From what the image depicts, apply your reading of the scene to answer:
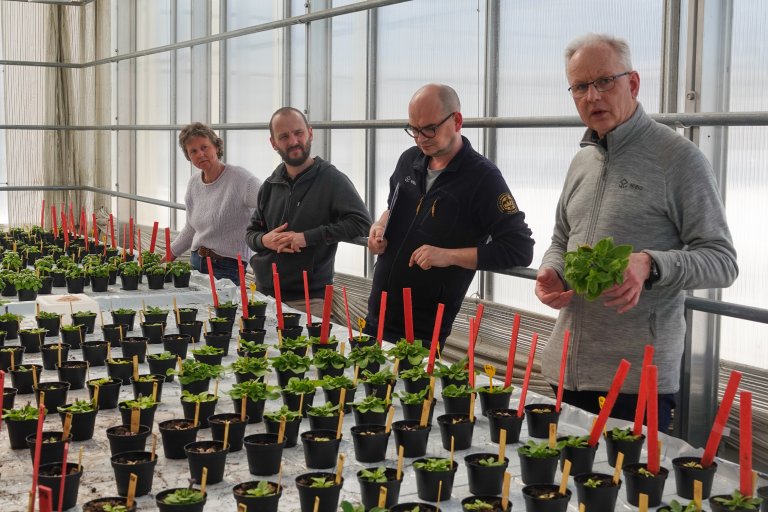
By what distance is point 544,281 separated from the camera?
90.8 inches

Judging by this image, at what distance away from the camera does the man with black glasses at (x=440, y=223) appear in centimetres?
295

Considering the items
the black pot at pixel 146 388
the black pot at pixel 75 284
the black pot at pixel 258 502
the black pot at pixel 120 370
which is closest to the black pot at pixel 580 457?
the black pot at pixel 258 502

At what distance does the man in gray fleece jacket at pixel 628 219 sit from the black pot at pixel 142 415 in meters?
0.92

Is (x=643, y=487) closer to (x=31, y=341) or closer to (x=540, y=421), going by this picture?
(x=540, y=421)

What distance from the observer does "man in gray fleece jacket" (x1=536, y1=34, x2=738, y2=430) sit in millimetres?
2150

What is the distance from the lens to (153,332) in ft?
9.95

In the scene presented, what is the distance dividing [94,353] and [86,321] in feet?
1.46

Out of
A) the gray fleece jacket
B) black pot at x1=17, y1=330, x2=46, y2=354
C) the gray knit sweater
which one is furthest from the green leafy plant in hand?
the gray knit sweater

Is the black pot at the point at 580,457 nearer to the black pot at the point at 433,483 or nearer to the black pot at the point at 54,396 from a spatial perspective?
the black pot at the point at 433,483

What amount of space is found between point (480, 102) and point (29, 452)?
10.8 feet

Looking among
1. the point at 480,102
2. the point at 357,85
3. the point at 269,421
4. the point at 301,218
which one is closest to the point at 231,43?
the point at 357,85

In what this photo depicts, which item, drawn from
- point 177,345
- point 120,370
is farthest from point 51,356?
point 177,345

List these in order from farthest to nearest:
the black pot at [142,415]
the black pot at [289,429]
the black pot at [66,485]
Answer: the black pot at [142,415], the black pot at [289,429], the black pot at [66,485]

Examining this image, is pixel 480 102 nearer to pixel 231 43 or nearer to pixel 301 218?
pixel 301 218
